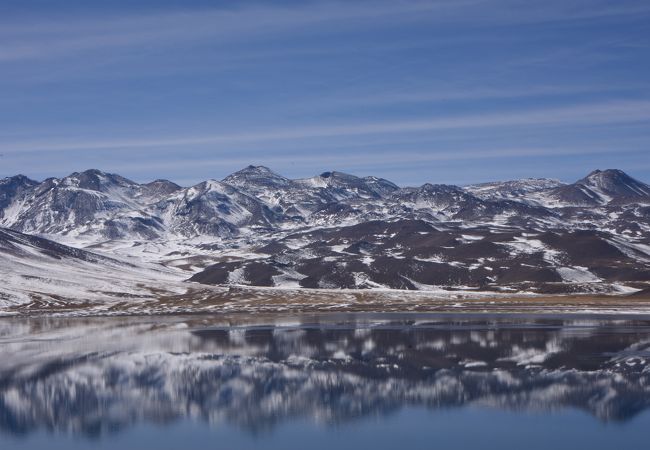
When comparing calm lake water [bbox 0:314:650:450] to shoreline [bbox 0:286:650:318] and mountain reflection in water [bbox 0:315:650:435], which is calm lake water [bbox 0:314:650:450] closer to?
mountain reflection in water [bbox 0:315:650:435]

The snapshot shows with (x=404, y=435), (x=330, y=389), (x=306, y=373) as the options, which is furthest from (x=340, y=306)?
(x=404, y=435)

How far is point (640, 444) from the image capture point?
52281 mm

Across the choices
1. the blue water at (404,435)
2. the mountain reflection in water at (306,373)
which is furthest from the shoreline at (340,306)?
the blue water at (404,435)

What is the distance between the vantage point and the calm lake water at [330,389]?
56.4 metres

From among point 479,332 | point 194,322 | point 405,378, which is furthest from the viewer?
point 194,322

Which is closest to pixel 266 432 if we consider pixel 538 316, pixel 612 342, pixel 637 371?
pixel 637 371

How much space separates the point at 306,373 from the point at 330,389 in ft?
28.8

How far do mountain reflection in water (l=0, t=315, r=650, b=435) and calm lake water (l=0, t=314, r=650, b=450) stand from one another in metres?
0.21

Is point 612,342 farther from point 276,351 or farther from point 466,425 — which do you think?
point 466,425

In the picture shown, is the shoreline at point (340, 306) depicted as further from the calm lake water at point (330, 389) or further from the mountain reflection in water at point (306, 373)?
the calm lake water at point (330, 389)

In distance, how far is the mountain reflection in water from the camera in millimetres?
64375

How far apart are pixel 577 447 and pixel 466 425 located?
339 inches

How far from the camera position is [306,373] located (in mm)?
80688

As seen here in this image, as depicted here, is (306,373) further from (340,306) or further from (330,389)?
(340,306)
